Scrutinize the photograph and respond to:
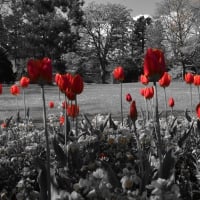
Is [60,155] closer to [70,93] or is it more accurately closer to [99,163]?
[99,163]

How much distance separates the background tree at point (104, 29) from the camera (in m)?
53.6

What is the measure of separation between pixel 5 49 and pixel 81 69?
1371 cm

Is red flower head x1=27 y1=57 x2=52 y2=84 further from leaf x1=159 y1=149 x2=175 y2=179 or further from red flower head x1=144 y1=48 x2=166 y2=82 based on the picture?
leaf x1=159 y1=149 x2=175 y2=179

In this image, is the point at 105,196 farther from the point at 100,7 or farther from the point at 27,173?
the point at 100,7

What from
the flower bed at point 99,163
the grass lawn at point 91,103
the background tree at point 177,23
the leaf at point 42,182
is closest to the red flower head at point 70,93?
the flower bed at point 99,163

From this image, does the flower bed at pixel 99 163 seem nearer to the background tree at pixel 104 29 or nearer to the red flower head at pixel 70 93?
the red flower head at pixel 70 93

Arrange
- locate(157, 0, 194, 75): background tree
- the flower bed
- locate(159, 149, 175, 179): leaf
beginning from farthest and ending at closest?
1. locate(157, 0, 194, 75): background tree
2. locate(159, 149, 175, 179): leaf
3. the flower bed

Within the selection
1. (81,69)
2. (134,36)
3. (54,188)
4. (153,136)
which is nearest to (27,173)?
(54,188)

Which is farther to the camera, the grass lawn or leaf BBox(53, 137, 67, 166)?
the grass lawn

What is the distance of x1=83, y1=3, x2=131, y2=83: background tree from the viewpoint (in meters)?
53.6

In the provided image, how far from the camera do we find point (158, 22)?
45.0 m

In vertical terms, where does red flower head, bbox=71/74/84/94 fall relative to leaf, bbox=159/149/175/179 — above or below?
above

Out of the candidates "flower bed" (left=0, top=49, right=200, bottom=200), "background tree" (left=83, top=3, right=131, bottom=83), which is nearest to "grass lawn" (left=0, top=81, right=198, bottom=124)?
"flower bed" (left=0, top=49, right=200, bottom=200)

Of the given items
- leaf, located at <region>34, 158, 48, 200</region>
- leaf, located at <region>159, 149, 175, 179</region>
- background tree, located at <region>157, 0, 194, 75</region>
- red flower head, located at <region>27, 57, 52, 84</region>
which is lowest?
leaf, located at <region>34, 158, 48, 200</region>
